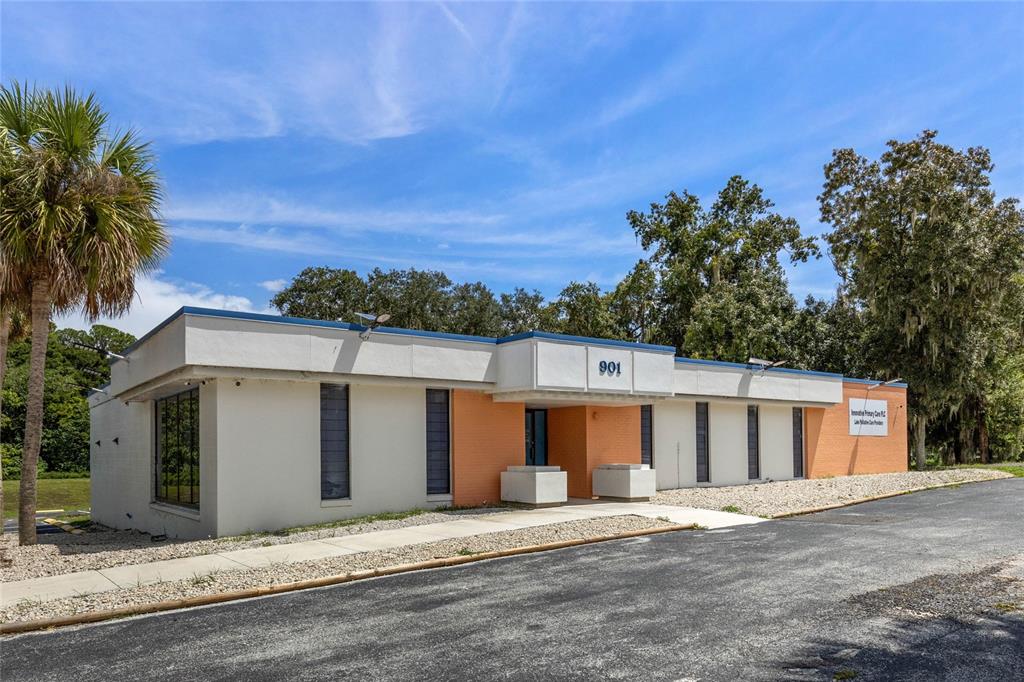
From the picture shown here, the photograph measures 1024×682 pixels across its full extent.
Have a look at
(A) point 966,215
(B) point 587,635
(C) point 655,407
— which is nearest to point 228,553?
(B) point 587,635

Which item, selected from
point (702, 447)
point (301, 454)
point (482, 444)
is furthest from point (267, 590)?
point (702, 447)

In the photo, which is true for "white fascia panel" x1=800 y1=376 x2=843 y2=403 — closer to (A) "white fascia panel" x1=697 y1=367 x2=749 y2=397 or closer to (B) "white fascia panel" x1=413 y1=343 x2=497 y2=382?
(A) "white fascia panel" x1=697 y1=367 x2=749 y2=397

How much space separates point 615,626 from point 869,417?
25772 mm

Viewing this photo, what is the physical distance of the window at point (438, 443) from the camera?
1881 cm

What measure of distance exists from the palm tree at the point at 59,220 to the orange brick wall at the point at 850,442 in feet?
73.2

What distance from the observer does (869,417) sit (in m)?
30.9

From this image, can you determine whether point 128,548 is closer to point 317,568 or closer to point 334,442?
point 334,442

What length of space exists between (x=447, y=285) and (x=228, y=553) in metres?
45.0

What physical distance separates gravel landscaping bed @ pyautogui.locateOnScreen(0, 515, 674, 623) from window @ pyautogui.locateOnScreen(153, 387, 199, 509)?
5873 millimetres

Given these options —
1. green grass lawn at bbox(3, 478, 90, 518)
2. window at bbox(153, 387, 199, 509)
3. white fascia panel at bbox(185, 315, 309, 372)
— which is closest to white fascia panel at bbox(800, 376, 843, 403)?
white fascia panel at bbox(185, 315, 309, 372)

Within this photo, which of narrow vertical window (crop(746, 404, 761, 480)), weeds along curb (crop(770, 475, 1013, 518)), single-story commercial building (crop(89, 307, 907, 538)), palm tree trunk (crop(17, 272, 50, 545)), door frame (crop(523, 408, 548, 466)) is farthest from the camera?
narrow vertical window (crop(746, 404, 761, 480))

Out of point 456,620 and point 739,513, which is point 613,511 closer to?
Answer: point 739,513

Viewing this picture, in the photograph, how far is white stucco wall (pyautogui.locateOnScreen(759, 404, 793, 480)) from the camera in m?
26.7

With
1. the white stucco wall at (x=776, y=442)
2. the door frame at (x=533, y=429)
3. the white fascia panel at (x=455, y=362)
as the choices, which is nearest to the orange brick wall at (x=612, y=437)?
the door frame at (x=533, y=429)
